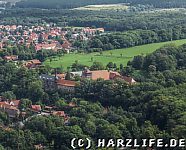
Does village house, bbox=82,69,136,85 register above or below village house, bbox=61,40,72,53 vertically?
above

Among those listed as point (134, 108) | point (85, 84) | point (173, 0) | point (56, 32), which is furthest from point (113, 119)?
point (173, 0)

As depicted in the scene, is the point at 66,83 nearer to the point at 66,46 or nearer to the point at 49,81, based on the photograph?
the point at 49,81

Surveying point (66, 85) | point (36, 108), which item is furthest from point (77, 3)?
point (36, 108)

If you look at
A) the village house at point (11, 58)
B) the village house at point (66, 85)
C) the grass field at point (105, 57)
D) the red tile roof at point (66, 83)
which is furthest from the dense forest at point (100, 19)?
the village house at point (66, 85)

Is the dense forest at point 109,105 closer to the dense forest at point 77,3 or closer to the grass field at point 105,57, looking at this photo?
the grass field at point 105,57

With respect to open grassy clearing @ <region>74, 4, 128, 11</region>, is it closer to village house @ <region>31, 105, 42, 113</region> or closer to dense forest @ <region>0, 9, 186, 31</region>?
dense forest @ <region>0, 9, 186, 31</region>

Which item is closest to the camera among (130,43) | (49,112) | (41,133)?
(41,133)

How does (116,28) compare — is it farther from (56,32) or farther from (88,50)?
(88,50)

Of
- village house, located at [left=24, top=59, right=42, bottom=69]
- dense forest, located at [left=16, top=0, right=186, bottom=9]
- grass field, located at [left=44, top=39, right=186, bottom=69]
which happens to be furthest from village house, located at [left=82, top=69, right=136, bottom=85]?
dense forest, located at [left=16, top=0, right=186, bottom=9]
